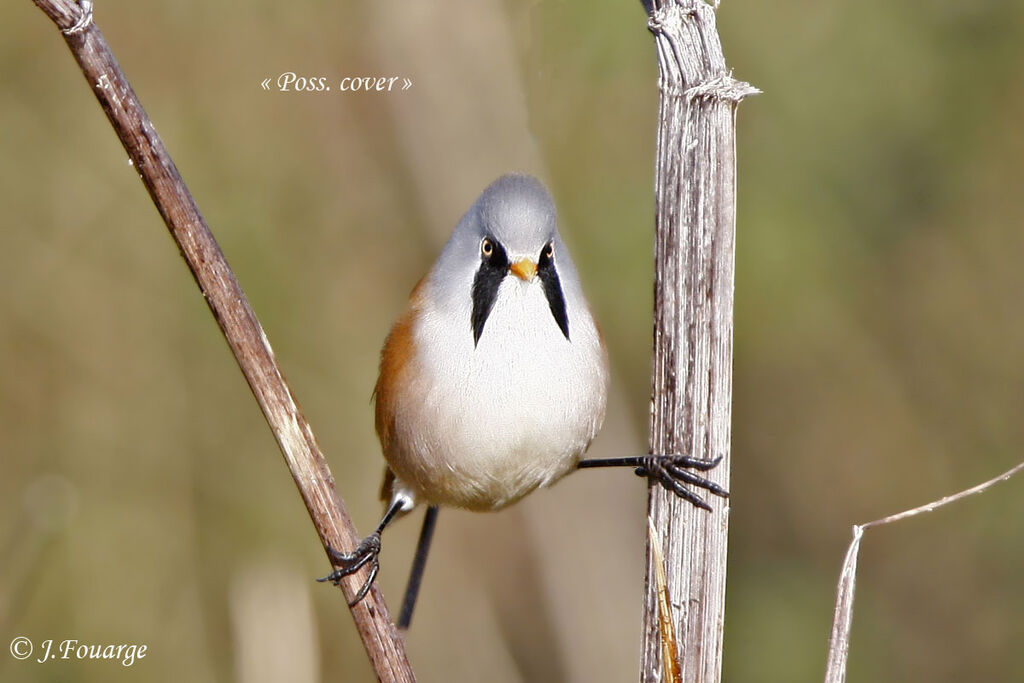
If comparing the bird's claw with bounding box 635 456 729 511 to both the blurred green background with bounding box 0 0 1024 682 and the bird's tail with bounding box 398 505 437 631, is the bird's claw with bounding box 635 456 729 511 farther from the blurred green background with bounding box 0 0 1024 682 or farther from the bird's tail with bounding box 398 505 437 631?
the blurred green background with bounding box 0 0 1024 682

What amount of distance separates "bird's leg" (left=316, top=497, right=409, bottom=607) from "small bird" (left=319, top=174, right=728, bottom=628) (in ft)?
0.04

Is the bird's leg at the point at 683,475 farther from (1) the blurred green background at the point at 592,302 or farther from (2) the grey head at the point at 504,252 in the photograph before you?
(1) the blurred green background at the point at 592,302

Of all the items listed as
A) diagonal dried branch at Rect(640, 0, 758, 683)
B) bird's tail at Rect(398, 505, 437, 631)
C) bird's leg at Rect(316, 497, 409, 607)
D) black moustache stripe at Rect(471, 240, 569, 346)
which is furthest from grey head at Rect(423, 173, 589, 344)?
bird's tail at Rect(398, 505, 437, 631)

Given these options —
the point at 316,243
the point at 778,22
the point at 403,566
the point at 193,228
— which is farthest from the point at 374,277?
the point at 193,228

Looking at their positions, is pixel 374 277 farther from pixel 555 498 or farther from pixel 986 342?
pixel 986 342

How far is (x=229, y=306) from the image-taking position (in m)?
1.57

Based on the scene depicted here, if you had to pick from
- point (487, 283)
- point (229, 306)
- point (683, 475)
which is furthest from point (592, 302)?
point (229, 306)

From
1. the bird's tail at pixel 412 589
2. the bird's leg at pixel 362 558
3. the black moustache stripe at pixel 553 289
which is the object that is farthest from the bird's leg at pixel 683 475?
the bird's tail at pixel 412 589

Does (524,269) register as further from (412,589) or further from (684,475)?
(412,589)

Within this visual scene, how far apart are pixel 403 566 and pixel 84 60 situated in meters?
2.47

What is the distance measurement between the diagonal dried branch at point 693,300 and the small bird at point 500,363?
15.9 inches

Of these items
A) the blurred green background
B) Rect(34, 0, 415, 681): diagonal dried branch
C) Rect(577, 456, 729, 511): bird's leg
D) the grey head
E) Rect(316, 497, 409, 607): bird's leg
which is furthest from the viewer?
the blurred green background

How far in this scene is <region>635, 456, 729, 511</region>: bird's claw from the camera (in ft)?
5.09

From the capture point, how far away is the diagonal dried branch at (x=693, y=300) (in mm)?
1489
